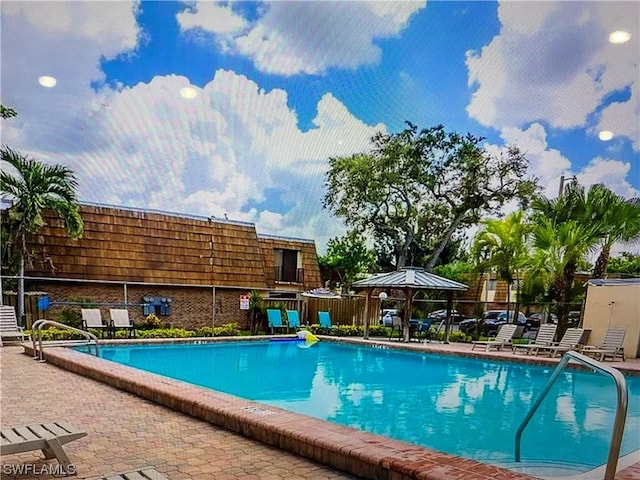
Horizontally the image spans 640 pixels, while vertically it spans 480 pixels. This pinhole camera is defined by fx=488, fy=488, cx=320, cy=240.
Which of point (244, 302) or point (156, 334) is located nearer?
point (156, 334)

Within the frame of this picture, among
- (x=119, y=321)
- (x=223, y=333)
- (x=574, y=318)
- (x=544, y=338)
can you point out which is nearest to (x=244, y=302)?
(x=223, y=333)

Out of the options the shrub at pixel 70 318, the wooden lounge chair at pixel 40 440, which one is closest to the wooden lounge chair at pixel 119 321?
the shrub at pixel 70 318

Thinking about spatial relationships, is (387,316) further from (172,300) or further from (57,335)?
(57,335)

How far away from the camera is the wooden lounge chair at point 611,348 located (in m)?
10.6

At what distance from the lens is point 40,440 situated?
2.80 m

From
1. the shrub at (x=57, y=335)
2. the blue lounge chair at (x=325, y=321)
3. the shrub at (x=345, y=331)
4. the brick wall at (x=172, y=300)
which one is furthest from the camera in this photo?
the blue lounge chair at (x=325, y=321)

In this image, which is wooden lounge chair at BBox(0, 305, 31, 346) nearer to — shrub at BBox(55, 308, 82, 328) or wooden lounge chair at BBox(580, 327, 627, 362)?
shrub at BBox(55, 308, 82, 328)

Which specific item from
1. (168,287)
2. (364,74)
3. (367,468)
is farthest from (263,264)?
(367,468)

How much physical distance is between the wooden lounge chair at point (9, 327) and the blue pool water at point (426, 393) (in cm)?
176

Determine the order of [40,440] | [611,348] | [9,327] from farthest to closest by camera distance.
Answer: [611,348] < [9,327] < [40,440]

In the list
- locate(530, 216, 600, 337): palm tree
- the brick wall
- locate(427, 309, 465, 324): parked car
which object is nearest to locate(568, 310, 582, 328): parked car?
locate(530, 216, 600, 337): palm tree

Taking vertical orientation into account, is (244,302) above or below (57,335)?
above

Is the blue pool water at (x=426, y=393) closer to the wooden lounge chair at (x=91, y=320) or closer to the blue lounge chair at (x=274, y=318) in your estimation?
the wooden lounge chair at (x=91, y=320)

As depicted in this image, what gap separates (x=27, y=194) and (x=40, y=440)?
11.7 m
